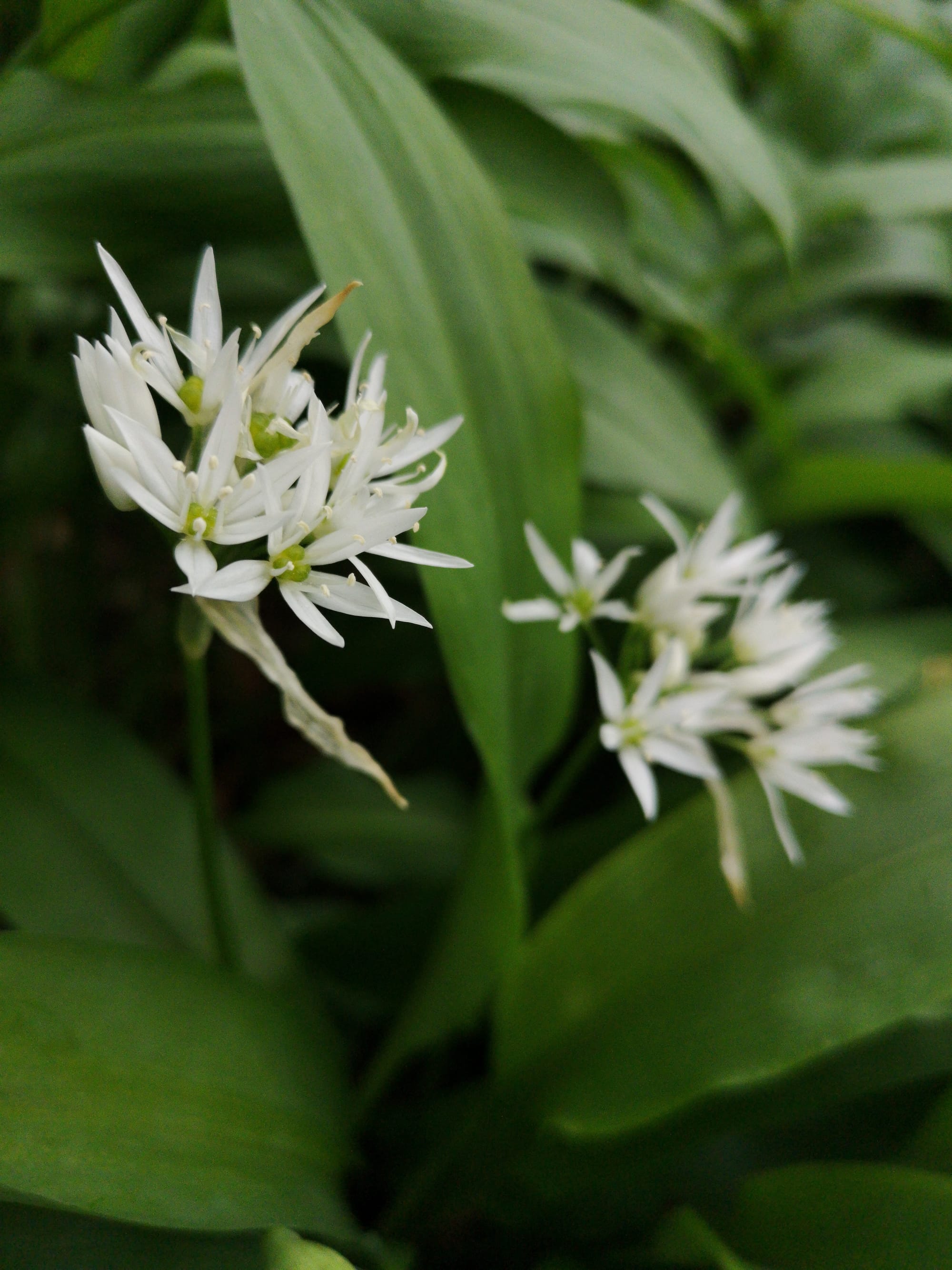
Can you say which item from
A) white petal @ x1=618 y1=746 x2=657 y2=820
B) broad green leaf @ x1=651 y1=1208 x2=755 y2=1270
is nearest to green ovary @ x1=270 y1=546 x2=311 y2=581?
white petal @ x1=618 y1=746 x2=657 y2=820

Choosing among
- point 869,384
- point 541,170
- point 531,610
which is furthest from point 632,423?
point 869,384

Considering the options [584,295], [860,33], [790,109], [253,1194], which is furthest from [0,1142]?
[860,33]

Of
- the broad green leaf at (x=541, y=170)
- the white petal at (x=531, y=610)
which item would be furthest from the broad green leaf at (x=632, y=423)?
the white petal at (x=531, y=610)

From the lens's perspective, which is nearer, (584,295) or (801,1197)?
(801,1197)

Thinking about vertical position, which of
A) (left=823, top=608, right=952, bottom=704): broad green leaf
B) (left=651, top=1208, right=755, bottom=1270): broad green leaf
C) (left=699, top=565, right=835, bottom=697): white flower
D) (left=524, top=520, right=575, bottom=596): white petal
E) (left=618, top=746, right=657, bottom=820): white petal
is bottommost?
(left=651, top=1208, right=755, bottom=1270): broad green leaf

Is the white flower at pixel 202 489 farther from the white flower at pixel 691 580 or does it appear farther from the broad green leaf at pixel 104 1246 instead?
the broad green leaf at pixel 104 1246

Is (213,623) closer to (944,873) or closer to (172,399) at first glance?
(172,399)

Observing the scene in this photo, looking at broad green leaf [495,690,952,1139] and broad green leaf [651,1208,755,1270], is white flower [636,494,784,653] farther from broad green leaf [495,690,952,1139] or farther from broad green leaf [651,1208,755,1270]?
broad green leaf [651,1208,755,1270]
